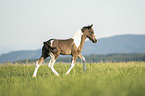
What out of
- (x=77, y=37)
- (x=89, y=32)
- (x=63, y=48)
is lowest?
(x=63, y=48)

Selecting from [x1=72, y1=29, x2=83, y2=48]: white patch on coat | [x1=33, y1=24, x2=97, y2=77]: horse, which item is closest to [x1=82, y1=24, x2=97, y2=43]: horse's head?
[x1=33, y1=24, x2=97, y2=77]: horse

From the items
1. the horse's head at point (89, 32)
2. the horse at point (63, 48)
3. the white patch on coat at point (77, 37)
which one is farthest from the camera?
the horse's head at point (89, 32)

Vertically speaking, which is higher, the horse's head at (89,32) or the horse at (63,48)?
the horse's head at (89,32)

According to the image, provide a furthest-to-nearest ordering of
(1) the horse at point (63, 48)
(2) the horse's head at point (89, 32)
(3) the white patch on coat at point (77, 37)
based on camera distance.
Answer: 1. (2) the horse's head at point (89, 32)
2. (3) the white patch on coat at point (77, 37)
3. (1) the horse at point (63, 48)

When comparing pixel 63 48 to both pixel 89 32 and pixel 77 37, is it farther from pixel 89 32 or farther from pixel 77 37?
pixel 89 32

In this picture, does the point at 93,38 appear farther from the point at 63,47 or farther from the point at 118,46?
the point at 118,46

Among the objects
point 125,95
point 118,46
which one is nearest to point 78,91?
point 125,95

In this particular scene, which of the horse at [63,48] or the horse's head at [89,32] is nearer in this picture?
the horse at [63,48]

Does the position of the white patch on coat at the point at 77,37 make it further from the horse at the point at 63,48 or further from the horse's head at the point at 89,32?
the horse's head at the point at 89,32

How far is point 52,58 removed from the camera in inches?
344

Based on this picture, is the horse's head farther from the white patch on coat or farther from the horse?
the white patch on coat

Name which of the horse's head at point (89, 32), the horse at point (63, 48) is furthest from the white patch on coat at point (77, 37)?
the horse's head at point (89, 32)

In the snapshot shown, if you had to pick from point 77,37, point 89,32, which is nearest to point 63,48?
point 77,37

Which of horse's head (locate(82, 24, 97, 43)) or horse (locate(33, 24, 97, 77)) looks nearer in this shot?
horse (locate(33, 24, 97, 77))
